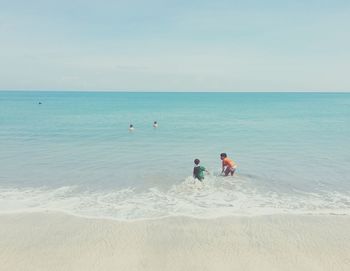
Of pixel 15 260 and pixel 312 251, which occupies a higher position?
pixel 312 251

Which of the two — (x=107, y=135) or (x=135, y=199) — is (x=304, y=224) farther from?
(x=107, y=135)

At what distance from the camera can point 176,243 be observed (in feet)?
29.1

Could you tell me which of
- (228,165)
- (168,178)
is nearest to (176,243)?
(168,178)

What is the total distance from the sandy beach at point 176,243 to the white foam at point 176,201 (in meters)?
0.68

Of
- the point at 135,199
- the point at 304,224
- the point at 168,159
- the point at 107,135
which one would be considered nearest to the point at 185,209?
the point at 135,199

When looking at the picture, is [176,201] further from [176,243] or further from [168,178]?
[176,243]

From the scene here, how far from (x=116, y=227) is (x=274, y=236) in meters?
5.09

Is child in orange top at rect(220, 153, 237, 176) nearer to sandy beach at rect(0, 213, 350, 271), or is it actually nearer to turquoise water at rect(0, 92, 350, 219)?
turquoise water at rect(0, 92, 350, 219)

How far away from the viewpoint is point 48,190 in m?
14.0

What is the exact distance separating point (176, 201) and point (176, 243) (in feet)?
11.9

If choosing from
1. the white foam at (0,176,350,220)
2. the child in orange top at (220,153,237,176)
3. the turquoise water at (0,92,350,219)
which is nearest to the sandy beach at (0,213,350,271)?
the white foam at (0,176,350,220)

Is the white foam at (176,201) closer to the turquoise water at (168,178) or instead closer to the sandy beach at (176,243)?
the turquoise water at (168,178)

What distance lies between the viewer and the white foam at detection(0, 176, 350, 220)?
11305 millimetres

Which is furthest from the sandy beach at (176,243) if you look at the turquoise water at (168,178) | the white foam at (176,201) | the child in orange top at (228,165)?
the child in orange top at (228,165)
